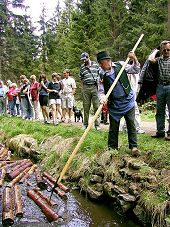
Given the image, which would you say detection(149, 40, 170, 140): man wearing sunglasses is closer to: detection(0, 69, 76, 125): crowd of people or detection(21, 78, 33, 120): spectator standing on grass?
detection(0, 69, 76, 125): crowd of people

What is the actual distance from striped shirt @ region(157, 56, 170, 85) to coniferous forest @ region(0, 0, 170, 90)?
47.0 feet

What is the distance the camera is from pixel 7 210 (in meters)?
6.04

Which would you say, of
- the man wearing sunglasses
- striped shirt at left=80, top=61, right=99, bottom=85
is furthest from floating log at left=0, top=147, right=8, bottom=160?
the man wearing sunglasses

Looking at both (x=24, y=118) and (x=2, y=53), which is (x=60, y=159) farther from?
(x=2, y=53)

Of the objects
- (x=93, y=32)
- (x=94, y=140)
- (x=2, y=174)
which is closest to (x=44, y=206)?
(x=2, y=174)

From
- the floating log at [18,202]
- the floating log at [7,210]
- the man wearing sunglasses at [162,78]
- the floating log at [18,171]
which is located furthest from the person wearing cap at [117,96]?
the floating log at [18,171]

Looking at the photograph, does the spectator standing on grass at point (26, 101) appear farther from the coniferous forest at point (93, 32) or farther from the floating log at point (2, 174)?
the coniferous forest at point (93, 32)

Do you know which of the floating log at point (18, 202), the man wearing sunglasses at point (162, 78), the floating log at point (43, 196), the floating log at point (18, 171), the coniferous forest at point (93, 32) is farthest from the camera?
the coniferous forest at point (93, 32)

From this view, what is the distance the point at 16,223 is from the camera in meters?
5.82

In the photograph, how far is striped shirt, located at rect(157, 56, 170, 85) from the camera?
7.68 meters

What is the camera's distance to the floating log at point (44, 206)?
5933 mm

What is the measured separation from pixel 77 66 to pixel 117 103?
20445mm

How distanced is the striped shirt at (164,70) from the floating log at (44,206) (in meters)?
3.67

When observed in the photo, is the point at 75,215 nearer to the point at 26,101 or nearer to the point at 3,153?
the point at 3,153
